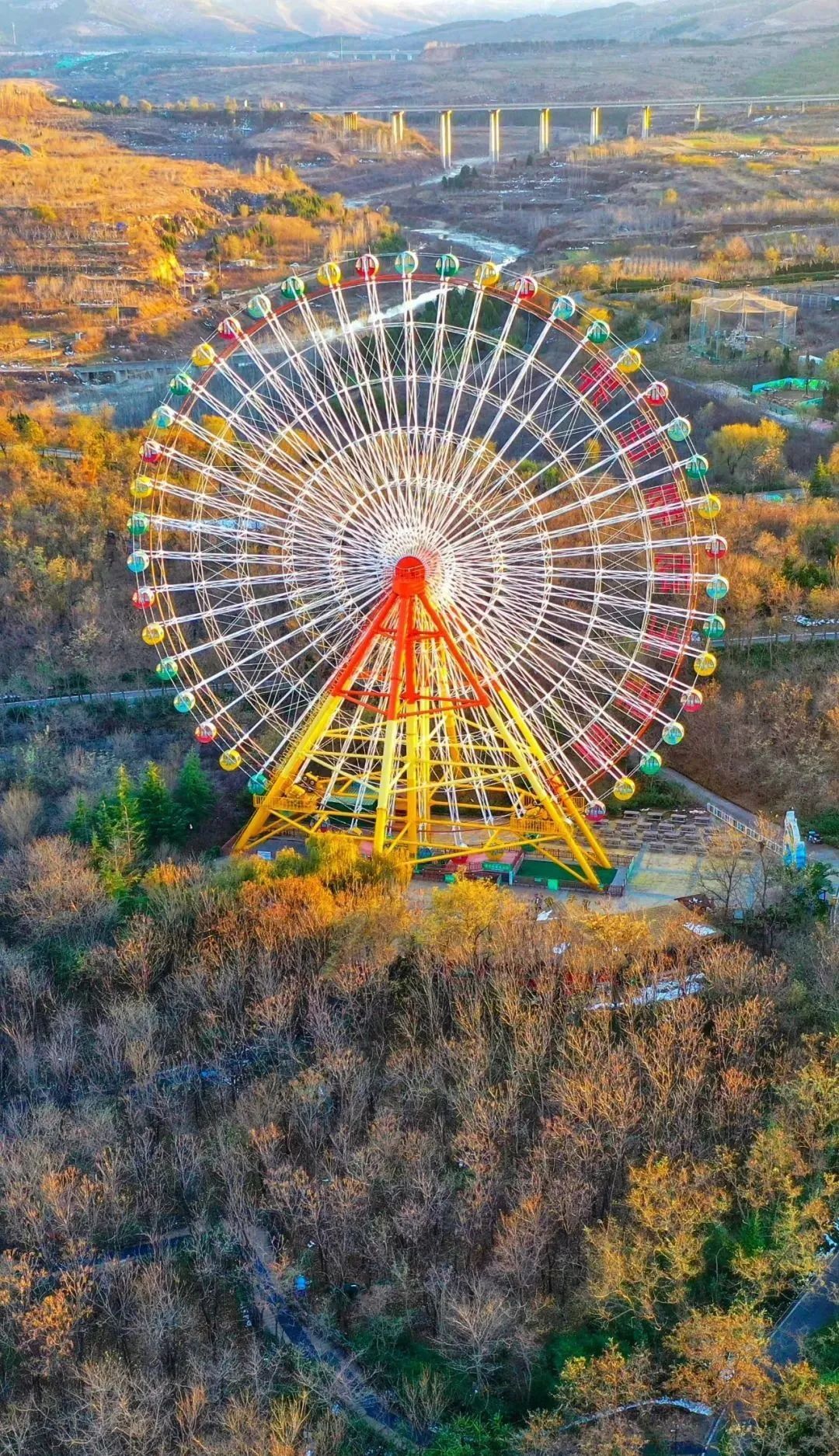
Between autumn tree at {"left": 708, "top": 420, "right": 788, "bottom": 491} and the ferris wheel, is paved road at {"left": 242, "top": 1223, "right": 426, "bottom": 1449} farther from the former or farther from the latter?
autumn tree at {"left": 708, "top": 420, "right": 788, "bottom": 491}

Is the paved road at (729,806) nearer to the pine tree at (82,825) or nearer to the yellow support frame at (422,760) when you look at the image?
the yellow support frame at (422,760)

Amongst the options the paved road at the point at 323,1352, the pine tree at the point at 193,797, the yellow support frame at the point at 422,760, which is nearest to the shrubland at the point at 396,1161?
the paved road at the point at 323,1352

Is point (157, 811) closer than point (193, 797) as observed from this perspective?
Yes

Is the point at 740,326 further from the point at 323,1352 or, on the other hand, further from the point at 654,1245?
the point at 323,1352

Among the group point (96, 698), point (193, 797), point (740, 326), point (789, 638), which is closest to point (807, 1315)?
point (193, 797)

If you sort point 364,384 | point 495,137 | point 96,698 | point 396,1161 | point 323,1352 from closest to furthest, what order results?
1. point 323,1352
2. point 396,1161
3. point 364,384
4. point 96,698
5. point 495,137

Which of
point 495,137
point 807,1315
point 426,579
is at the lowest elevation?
point 807,1315
